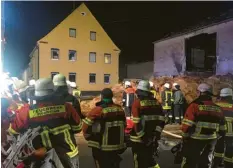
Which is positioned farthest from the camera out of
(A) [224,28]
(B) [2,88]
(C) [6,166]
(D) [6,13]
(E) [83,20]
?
(A) [224,28]

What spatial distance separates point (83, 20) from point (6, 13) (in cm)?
93

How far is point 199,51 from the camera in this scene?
4.41 meters

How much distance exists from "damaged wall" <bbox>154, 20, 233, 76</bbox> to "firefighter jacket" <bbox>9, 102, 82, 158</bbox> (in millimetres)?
1840

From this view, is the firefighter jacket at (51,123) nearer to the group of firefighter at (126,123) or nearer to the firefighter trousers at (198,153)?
the group of firefighter at (126,123)

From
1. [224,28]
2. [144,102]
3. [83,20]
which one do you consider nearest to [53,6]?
[83,20]

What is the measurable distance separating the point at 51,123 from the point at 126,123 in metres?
1.11

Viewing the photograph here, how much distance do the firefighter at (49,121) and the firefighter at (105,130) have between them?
17.3 inches

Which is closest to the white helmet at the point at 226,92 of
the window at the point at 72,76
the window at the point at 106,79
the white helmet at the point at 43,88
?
the window at the point at 106,79

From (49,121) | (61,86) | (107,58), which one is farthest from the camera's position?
(107,58)

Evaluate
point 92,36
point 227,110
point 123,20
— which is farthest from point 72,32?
point 227,110

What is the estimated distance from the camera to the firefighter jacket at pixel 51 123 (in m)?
2.78

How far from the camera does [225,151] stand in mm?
4426

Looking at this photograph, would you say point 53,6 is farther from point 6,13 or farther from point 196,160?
point 196,160

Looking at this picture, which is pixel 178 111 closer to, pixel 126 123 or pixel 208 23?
pixel 126 123
